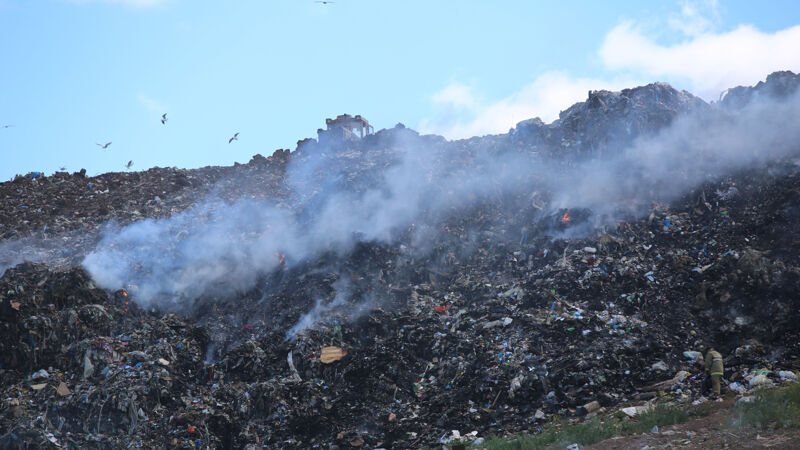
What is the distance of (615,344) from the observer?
8.59 metres

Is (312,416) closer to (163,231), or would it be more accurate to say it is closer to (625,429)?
(625,429)

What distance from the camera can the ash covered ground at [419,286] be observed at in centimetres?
847

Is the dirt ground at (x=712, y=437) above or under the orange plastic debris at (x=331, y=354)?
under

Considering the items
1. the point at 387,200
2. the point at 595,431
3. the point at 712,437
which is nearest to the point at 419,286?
the point at 387,200

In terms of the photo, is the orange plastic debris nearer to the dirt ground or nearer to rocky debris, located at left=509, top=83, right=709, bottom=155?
the dirt ground

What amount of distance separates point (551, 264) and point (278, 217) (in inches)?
293

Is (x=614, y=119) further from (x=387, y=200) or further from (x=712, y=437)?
(x=712, y=437)

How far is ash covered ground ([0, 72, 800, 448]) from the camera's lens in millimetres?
8469

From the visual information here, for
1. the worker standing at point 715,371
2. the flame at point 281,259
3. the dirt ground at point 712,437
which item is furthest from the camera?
the flame at point 281,259

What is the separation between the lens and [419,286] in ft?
39.3

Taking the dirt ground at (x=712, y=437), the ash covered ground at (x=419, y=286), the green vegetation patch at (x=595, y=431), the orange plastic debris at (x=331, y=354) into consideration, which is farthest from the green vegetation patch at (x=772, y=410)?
the orange plastic debris at (x=331, y=354)

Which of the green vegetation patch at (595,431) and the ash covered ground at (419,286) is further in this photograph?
the ash covered ground at (419,286)

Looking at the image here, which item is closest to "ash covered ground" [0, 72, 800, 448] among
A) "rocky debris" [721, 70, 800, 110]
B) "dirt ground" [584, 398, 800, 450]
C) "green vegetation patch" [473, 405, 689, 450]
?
"rocky debris" [721, 70, 800, 110]

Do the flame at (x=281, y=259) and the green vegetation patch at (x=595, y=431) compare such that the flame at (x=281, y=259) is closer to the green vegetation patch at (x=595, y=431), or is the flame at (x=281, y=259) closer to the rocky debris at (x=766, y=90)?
the green vegetation patch at (x=595, y=431)
